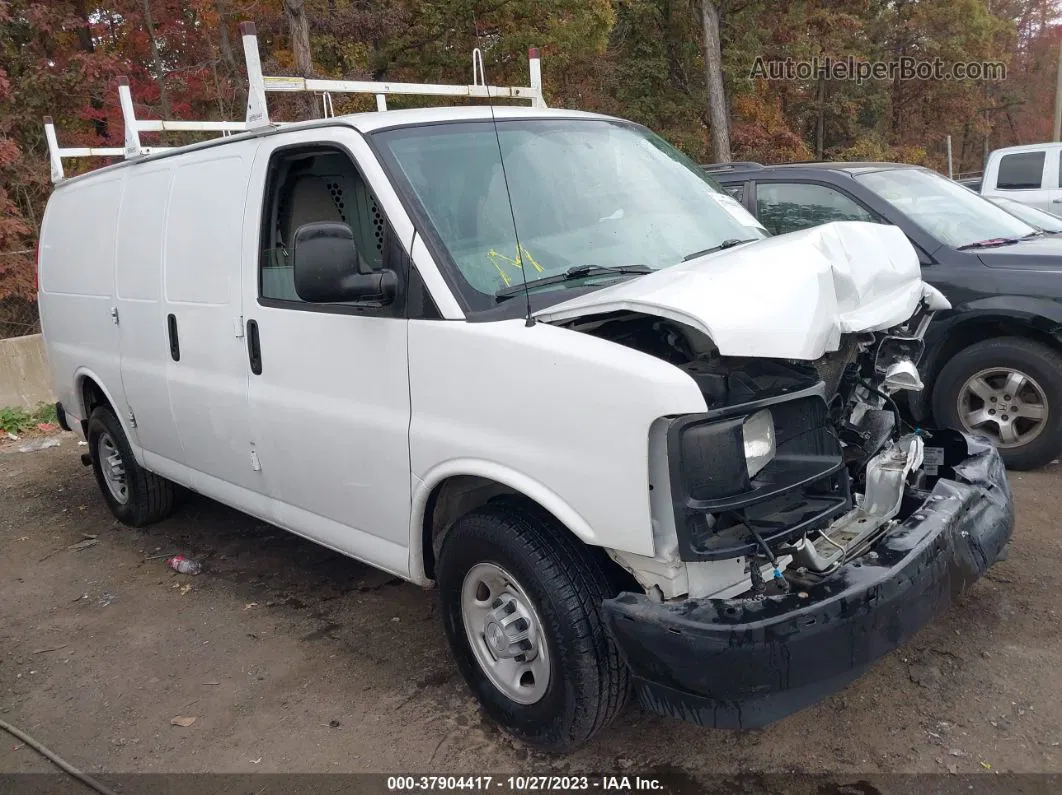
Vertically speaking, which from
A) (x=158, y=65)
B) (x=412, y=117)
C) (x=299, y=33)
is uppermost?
(x=158, y=65)

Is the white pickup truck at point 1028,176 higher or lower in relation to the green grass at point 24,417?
higher

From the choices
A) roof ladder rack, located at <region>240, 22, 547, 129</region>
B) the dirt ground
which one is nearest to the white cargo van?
roof ladder rack, located at <region>240, 22, 547, 129</region>

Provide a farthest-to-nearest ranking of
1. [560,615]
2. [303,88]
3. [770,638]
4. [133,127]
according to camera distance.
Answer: [133,127] → [303,88] → [560,615] → [770,638]

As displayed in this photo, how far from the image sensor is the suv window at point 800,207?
6.07 metres

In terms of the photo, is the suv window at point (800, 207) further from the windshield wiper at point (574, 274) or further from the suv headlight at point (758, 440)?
the suv headlight at point (758, 440)

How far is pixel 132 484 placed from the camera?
226 inches

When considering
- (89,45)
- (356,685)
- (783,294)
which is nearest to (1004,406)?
(783,294)

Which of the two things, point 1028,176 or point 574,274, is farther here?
point 1028,176

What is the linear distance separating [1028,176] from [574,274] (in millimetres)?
12539

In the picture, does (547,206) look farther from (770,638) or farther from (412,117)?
(770,638)

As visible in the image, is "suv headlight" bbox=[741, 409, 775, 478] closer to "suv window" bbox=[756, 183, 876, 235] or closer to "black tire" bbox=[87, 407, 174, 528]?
"suv window" bbox=[756, 183, 876, 235]

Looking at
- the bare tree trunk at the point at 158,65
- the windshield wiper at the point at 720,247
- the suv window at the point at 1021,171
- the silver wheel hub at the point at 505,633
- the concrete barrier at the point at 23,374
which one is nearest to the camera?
the silver wheel hub at the point at 505,633

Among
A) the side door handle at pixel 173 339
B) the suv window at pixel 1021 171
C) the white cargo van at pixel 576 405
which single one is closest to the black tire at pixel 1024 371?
the white cargo van at pixel 576 405

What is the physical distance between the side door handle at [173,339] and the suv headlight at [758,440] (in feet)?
10.1
